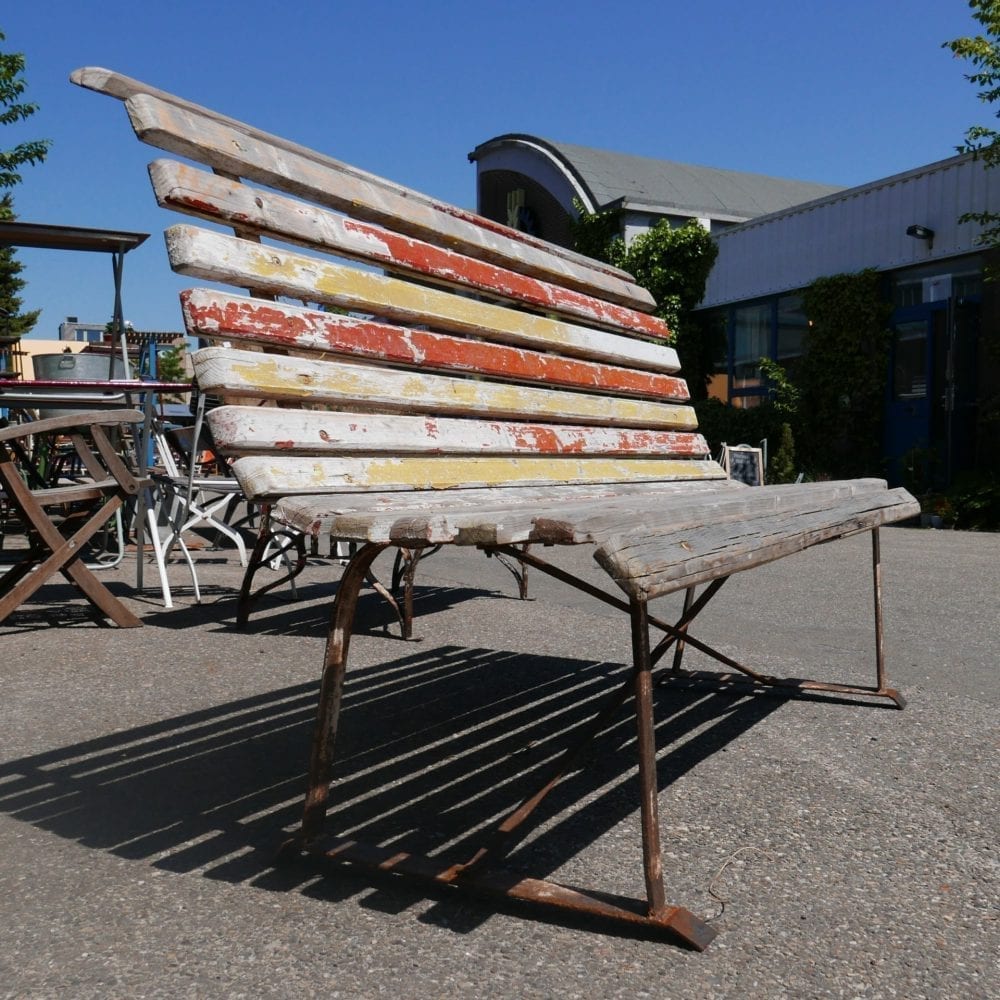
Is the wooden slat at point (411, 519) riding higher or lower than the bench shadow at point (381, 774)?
higher

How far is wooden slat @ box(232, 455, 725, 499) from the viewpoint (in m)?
2.31

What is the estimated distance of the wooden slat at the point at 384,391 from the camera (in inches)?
92.9

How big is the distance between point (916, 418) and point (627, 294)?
11.5 metres

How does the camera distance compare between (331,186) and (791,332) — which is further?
(791,332)

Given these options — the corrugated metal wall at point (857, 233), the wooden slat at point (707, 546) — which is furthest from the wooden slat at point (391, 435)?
the corrugated metal wall at point (857, 233)

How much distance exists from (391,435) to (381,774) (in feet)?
3.18

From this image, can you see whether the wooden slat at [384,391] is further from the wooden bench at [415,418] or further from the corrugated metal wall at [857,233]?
the corrugated metal wall at [857,233]

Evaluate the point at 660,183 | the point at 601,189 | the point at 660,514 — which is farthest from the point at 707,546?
the point at 660,183

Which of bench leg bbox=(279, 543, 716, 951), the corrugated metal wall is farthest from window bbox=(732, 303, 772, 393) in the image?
bench leg bbox=(279, 543, 716, 951)

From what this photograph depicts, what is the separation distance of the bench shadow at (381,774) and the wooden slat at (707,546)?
0.74 m

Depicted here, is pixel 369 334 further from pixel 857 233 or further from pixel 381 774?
pixel 857 233

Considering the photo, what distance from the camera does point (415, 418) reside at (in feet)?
9.59

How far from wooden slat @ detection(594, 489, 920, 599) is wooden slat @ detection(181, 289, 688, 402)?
1.03 m

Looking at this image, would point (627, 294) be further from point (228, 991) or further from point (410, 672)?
point (228, 991)
